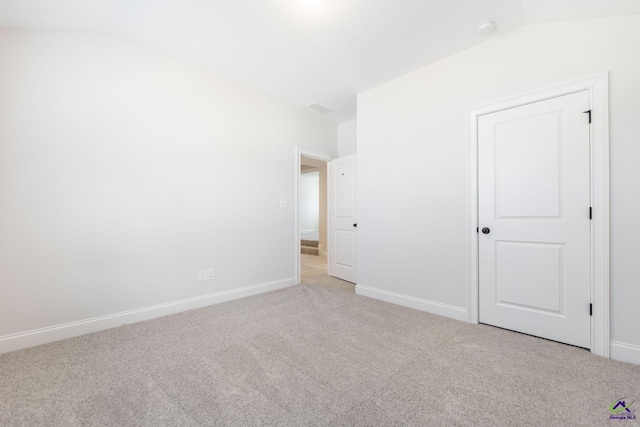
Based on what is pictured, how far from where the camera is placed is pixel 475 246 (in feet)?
8.41

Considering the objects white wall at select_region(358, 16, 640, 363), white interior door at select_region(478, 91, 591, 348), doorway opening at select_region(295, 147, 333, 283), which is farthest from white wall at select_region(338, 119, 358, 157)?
white interior door at select_region(478, 91, 591, 348)

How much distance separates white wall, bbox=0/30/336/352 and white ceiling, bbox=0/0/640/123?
261 mm

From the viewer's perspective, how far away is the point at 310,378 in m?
1.68

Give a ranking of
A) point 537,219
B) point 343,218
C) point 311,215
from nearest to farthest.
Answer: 1. point 537,219
2. point 343,218
3. point 311,215

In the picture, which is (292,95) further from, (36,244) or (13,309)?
(13,309)

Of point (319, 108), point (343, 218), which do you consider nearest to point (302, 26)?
point (319, 108)

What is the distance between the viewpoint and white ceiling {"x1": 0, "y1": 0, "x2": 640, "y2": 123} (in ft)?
6.61

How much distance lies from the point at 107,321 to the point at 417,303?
9.98 feet

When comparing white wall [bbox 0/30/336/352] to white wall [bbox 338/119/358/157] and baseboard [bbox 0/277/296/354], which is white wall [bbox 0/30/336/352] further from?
white wall [bbox 338/119/358/157]

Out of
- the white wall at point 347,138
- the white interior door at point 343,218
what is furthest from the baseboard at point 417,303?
the white wall at point 347,138

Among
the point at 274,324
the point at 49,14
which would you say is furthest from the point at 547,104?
the point at 49,14

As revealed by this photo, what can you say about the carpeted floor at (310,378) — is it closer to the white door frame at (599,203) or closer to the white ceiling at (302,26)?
the white door frame at (599,203)

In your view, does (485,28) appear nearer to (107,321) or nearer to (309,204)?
(107,321)

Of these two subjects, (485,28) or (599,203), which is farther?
(485,28)
